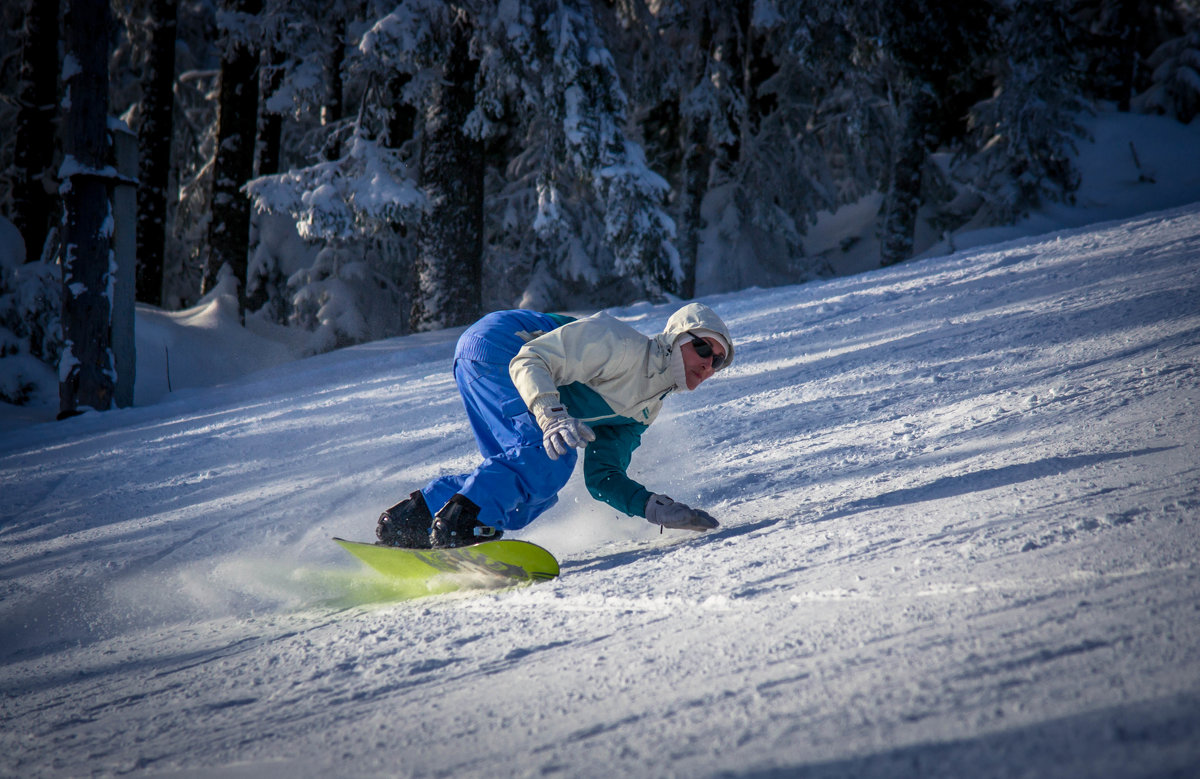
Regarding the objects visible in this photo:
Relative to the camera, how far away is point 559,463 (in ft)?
9.64

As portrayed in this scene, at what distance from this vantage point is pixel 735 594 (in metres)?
2.30

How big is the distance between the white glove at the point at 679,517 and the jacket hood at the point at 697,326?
609mm

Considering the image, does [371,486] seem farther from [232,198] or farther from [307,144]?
[307,144]

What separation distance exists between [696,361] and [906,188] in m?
13.1

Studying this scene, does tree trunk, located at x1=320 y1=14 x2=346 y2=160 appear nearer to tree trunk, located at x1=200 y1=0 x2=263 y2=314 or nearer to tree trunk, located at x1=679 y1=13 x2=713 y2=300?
tree trunk, located at x1=200 y1=0 x2=263 y2=314

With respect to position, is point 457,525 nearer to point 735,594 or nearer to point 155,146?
point 735,594

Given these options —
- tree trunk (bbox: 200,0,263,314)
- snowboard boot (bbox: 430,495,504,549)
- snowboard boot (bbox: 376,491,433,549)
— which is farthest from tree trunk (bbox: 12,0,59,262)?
snowboard boot (bbox: 430,495,504,549)

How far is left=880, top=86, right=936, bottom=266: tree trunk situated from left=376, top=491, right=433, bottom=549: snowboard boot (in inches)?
528

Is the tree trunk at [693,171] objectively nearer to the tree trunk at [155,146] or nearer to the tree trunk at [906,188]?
the tree trunk at [906,188]

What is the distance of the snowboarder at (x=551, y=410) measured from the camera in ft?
9.57

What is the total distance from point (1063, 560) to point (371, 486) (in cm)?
373

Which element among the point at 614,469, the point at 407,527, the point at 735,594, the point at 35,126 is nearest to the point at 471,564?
the point at 407,527

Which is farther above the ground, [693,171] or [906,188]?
[693,171]

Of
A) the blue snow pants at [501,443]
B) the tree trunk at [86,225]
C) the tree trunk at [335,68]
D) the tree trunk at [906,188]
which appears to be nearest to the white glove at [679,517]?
the blue snow pants at [501,443]
